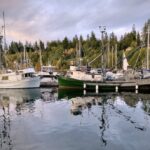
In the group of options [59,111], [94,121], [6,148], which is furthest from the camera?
[59,111]

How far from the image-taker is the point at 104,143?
25.2 m

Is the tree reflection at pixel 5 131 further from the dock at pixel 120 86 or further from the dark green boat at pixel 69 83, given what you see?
the dark green boat at pixel 69 83

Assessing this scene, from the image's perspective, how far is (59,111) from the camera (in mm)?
42469

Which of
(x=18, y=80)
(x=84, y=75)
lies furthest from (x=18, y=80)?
(x=84, y=75)

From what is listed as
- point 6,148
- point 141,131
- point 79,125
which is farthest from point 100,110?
point 6,148

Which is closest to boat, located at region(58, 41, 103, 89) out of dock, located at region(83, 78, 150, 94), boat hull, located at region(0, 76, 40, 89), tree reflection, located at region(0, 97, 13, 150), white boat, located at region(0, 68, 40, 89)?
dock, located at region(83, 78, 150, 94)

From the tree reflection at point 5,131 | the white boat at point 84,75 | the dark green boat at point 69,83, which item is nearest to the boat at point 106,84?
the dark green boat at point 69,83

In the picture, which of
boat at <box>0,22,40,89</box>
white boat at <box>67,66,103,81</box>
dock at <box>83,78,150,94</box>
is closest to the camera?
dock at <box>83,78,150,94</box>

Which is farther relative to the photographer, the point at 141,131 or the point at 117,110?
the point at 117,110

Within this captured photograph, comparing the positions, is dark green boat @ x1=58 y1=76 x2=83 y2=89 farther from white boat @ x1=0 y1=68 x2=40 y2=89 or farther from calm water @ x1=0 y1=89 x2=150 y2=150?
calm water @ x1=0 y1=89 x2=150 y2=150

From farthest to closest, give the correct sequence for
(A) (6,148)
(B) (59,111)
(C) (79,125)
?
(B) (59,111) < (C) (79,125) < (A) (6,148)

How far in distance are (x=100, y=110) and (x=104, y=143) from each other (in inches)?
703

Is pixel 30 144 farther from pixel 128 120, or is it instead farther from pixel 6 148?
pixel 128 120

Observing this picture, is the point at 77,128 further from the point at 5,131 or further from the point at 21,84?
the point at 21,84
